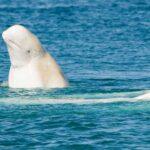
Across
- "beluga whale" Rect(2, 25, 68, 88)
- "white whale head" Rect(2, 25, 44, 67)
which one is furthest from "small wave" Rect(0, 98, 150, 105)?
"white whale head" Rect(2, 25, 44, 67)

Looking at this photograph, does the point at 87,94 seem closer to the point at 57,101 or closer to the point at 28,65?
the point at 57,101

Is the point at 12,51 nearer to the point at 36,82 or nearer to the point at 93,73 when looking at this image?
the point at 36,82

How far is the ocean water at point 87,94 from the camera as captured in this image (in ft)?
135

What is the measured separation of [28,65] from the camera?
5012 centimetres

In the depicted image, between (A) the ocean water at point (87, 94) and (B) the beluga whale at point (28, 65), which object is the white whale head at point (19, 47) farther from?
(A) the ocean water at point (87, 94)

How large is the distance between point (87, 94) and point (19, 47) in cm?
348

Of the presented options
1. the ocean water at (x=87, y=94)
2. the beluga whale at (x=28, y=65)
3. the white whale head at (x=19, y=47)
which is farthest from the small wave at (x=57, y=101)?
the white whale head at (x=19, y=47)

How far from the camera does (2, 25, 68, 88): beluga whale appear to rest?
4994 cm

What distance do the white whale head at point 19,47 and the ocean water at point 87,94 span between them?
126 centimetres

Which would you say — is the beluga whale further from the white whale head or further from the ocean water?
the ocean water

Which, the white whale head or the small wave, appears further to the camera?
the white whale head

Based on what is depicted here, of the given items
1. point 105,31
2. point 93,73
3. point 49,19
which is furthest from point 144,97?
point 49,19

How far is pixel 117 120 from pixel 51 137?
10.1ft

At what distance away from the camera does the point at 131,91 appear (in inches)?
1956
